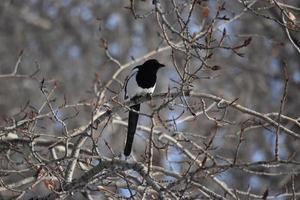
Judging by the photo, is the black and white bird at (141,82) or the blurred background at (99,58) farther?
the blurred background at (99,58)

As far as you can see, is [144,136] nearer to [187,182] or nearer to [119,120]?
[119,120]

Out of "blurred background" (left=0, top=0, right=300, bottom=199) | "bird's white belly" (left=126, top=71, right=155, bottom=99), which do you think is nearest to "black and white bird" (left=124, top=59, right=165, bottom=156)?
"bird's white belly" (left=126, top=71, right=155, bottom=99)

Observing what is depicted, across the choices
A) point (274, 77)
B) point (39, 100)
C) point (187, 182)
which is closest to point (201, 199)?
point (187, 182)

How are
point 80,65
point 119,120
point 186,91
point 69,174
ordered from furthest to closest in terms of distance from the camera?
point 80,65
point 119,120
point 69,174
point 186,91

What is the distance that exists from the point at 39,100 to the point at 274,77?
185 inches

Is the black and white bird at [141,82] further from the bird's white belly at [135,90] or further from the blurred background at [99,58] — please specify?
the blurred background at [99,58]

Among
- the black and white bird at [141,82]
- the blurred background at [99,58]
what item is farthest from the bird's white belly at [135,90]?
the blurred background at [99,58]

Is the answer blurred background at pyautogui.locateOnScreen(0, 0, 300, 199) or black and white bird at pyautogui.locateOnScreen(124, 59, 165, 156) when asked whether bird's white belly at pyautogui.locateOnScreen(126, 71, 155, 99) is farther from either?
blurred background at pyautogui.locateOnScreen(0, 0, 300, 199)

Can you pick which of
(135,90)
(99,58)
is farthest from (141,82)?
Result: (99,58)

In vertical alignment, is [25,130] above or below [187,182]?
above

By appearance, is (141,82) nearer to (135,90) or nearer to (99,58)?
(135,90)

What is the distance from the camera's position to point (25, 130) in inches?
184

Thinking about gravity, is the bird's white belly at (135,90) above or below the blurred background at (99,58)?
below

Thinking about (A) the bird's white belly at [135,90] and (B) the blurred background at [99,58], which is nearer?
(A) the bird's white belly at [135,90]
